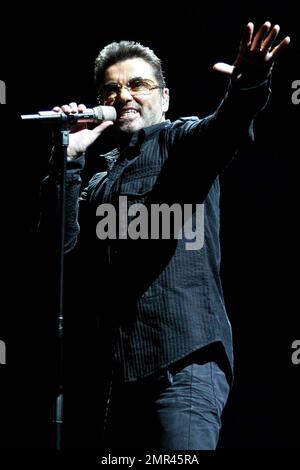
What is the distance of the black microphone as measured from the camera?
1.68 meters

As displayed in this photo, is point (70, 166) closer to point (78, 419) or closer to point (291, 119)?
point (78, 419)

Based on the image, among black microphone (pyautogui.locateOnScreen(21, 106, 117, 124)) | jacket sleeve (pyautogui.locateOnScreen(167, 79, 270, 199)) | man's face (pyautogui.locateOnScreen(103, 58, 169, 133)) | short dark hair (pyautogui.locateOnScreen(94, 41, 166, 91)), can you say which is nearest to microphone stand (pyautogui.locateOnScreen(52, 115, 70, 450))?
black microphone (pyautogui.locateOnScreen(21, 106, 117, 124))

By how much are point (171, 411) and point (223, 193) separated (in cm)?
178

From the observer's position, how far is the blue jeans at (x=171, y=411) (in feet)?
4.98

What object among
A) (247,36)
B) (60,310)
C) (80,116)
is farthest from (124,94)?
(60,310)

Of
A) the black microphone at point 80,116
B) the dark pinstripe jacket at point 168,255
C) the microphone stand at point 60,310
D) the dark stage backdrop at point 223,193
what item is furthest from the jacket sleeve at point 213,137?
the dark stage backdrop at point 223,193

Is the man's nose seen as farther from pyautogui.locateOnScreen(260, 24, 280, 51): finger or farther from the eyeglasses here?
pyautogui.locateOnScreen(260, 24, 280, 51): finger

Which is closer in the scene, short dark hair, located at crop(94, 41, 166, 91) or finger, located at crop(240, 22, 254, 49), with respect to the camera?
finger, located at crop(240, 22, 254, 49)

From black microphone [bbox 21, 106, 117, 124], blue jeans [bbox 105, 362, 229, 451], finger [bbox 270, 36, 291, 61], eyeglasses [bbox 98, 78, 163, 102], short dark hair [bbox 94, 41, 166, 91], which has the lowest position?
blue jeans [bbox 105, 362, 229, 451]

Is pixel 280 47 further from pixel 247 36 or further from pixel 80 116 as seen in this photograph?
pixel 80 116

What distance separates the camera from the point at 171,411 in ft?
5.04

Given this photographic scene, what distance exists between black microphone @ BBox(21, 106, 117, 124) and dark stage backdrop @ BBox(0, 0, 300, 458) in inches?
41.5

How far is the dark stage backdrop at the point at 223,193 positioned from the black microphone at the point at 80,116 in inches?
41.5

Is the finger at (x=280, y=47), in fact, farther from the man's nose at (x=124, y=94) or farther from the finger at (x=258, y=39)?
the man's nose at (x=124, y=94)
